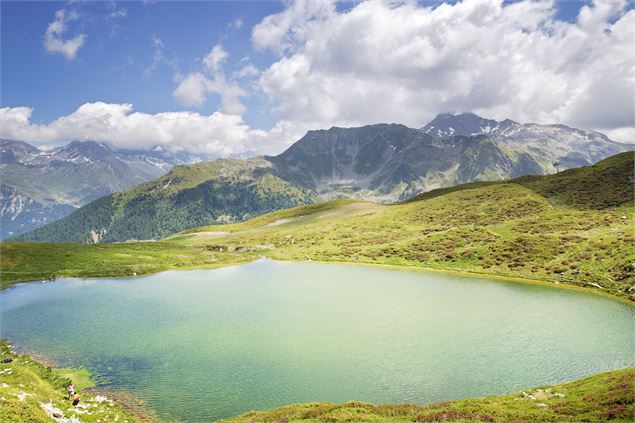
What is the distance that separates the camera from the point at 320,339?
143 feet

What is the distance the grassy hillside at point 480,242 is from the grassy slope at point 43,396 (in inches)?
2522

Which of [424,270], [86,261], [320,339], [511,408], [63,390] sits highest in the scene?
[86,261]

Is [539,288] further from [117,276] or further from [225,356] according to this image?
[117,276]

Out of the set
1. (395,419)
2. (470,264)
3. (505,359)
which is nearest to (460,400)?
(395,419)

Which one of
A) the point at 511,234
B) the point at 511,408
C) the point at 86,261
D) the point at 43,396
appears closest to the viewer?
the point at 511,408

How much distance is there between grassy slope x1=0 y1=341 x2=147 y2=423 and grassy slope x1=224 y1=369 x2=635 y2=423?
11596mm

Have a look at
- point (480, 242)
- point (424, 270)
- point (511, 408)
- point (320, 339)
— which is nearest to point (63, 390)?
point (320, 339)

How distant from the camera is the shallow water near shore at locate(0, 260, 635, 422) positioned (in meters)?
32.7

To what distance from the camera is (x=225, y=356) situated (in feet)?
130

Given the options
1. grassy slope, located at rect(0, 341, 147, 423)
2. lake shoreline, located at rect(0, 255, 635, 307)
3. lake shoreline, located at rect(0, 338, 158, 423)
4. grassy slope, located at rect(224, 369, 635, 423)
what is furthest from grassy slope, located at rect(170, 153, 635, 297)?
grassy slope, located at rect(0, 341, 147, 423)

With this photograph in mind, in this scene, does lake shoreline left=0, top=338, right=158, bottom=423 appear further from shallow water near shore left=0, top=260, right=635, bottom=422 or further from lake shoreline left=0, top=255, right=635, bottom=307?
lake shoreline left=0, top=255, right=635, bottom=307

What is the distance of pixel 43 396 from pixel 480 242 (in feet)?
324

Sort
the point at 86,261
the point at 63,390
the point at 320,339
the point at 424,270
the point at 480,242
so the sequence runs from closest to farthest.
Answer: the point at 63,390 < the point at 320,339 < the point at 424,270 < the point at 480,242 < the point at 86,261

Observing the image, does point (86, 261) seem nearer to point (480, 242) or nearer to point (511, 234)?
point (480, 242)
